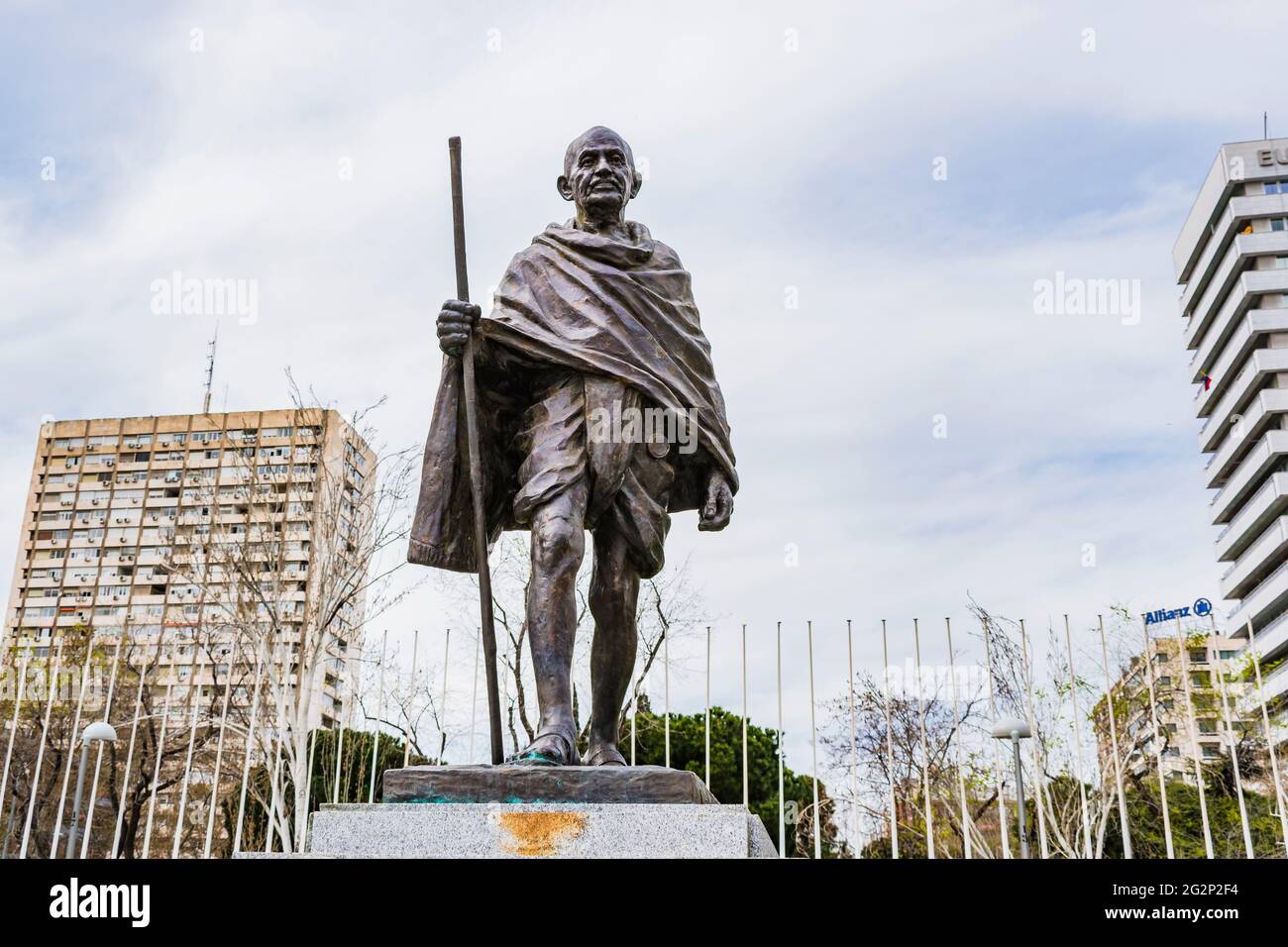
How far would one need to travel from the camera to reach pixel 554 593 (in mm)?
4301

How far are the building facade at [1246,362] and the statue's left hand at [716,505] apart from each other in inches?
2350

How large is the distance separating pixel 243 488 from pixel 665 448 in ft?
57.0

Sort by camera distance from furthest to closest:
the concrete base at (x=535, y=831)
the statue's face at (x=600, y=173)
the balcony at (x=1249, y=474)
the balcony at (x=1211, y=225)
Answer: the balcony at (x=1211, y=225) < the balcony at (x=1249, y=474) < the statue's face at (x=600, y=173) < the concrete base at (x=535, y=831)

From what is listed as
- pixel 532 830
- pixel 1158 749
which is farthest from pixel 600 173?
pixel 1158 749

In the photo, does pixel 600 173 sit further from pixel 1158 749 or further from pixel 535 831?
pixel 1158 749

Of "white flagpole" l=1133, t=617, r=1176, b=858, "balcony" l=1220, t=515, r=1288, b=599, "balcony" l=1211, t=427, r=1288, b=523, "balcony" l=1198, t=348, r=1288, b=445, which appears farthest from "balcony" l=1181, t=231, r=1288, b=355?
"white flagpole" l=1133, t=617, r=1176, b=858

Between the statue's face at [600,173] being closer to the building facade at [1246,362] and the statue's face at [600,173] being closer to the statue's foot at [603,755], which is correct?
the statue's foot at [603,755]

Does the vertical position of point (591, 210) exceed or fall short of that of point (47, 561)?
it falls short

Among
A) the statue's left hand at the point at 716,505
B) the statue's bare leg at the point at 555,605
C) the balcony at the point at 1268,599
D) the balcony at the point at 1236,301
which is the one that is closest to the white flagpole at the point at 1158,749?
the statue's left hand at the point at 716,505

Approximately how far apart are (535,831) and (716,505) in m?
1.80

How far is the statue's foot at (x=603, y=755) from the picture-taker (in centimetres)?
437
